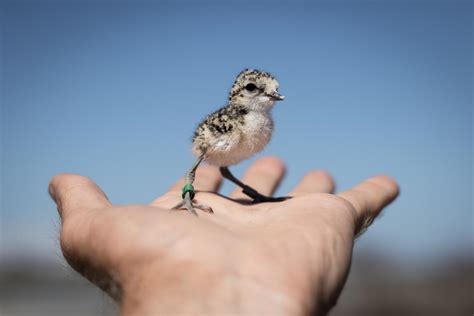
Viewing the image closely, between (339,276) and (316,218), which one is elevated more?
(316,218)

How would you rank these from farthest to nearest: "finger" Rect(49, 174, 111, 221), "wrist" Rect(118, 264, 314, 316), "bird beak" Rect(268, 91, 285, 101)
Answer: "bird beak" Rect(268, 91, 285, 101), "finger" Rect(49, 174, 111, 221), "wrist" Rect(118, 264, 314, 316)

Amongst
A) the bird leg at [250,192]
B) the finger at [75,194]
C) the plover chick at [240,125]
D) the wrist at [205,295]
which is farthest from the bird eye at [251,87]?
the wrist at [205,295]

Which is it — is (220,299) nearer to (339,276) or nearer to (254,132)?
(339,276)

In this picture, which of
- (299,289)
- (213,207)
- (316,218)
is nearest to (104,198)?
(213,207)

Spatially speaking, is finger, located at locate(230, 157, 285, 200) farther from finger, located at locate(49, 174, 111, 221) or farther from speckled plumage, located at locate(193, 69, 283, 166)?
finger, located at locate(49, 174, 111, 221)

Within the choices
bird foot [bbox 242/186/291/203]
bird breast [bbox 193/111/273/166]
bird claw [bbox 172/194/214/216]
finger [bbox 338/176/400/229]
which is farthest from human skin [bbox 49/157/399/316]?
finger [bbox 338/176/400/229]

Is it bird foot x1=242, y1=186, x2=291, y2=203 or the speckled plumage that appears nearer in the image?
the speckled plumage

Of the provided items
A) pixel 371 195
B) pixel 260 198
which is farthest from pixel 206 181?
pixel 371 195
